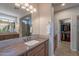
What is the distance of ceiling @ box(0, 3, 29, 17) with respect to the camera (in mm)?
1597

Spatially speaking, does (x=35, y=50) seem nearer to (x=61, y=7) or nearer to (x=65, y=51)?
(x=65, y=51)

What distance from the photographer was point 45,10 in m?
1.81

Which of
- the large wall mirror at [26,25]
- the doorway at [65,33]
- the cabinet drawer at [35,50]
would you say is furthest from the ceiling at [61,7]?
the cabinet drawer at [35,50]

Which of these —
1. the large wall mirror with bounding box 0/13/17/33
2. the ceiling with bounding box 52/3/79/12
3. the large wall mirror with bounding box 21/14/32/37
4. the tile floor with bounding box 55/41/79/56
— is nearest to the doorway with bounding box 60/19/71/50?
the tile floor with bounding box 55/41/79/56

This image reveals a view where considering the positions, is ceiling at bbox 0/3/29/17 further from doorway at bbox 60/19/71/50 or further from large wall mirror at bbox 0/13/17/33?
doorway at bbox 60/19/71/50

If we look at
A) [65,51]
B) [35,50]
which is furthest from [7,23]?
[65,51]

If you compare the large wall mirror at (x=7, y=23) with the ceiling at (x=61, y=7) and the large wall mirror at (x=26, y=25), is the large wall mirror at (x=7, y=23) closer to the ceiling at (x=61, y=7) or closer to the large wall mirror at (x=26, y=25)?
the large wall mirror at (x=26, y=25)

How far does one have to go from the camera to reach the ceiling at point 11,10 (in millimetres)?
1597

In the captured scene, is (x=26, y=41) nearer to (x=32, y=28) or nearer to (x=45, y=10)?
(x=32, y=28)

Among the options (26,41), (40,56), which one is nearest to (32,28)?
(26,41)

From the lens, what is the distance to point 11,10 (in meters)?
1.73

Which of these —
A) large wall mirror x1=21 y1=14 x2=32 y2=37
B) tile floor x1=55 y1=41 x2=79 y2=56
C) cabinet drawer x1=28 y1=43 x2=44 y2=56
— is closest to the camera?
cabinet drawer x1=28 y1=43 x2=44 y2=56

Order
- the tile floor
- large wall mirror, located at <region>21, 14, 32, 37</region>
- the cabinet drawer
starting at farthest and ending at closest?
large wall mirror, located at <region>21, 14, 32, 37</region>
the tile floor
the cabinet drawer

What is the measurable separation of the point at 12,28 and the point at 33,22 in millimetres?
453
